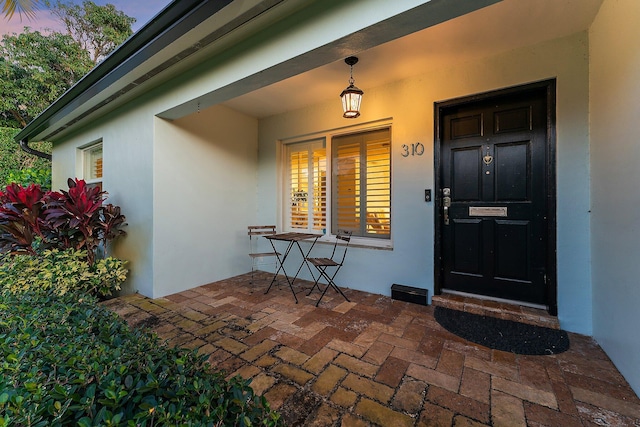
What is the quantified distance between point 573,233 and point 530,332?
99 centimetres

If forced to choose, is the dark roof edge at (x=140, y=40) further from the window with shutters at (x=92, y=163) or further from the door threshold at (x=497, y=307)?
the door threshold at (x=497, y=307)

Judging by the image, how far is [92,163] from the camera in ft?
16.0

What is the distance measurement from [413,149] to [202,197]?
2962 mm

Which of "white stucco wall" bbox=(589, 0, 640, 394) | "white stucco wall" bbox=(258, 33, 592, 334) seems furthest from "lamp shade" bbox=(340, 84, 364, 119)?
"white stucco wall" bbox=(589, 0, 640, 394)

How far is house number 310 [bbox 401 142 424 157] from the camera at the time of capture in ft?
9.96

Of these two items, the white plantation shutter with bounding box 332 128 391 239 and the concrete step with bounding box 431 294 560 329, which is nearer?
the concrete step with bounding box 431 294 560 329

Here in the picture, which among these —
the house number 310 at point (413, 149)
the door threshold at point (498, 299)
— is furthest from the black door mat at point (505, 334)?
the house number 310 at point (413, 149)

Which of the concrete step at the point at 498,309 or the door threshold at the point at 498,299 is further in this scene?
the door threshold at the point at 498,299

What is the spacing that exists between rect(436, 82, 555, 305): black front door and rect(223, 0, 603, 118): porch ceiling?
49 cm

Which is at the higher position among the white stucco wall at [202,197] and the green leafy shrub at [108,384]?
the white stucco wall at [202,197]

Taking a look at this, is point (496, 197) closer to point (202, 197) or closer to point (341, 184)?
point (341, 184)

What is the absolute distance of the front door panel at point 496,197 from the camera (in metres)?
2.58

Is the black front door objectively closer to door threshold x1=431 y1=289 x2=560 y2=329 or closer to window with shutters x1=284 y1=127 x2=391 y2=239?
door threshold x1=431 y1=289 x2=560 y2=329

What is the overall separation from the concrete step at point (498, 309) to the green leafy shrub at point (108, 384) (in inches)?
100
